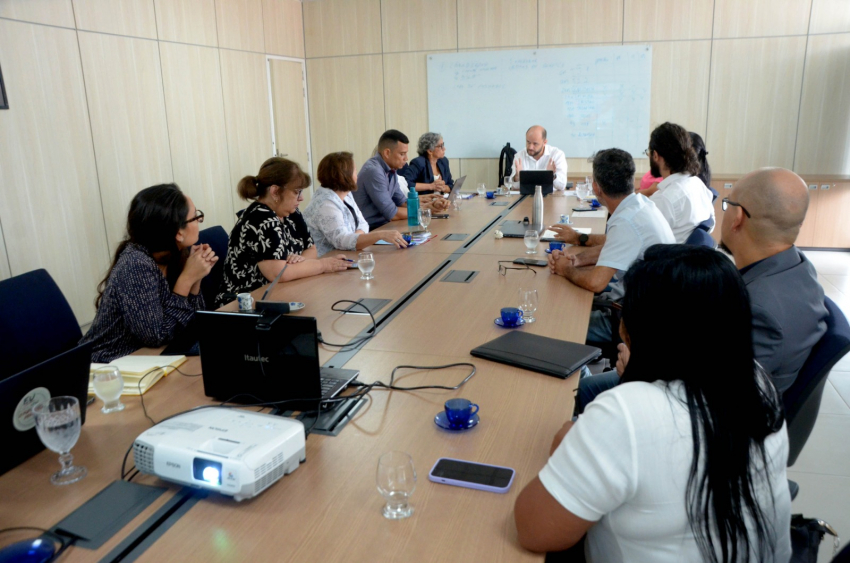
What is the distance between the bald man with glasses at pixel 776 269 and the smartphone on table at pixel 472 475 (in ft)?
2.78

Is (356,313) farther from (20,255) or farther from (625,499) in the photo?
(20,255)

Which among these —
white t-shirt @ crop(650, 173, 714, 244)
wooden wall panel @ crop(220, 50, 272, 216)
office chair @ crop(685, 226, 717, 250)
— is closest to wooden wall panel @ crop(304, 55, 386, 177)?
wooden wall panel @ crop(220, 50, 272, 216)

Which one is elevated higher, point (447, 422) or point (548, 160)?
point (548, 160)

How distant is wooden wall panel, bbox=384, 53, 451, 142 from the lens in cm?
745

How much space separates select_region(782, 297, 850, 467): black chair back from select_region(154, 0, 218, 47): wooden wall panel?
18.0ft

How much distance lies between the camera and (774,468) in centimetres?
113

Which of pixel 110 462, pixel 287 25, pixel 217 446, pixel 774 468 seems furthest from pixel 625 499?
pixel 287 25

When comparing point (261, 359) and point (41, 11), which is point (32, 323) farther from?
point (41, 11)

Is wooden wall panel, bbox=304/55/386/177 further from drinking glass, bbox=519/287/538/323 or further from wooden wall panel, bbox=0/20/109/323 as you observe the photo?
drinking glass, bbox=519/287/538/323

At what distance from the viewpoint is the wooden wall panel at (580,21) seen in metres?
6.76

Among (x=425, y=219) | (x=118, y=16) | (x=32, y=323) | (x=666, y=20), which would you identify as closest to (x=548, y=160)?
(x=666, y=20)

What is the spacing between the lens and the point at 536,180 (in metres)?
5.64

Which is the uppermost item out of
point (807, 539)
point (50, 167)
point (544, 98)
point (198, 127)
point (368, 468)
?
point (544, 98)

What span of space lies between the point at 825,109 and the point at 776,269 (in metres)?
5.94
